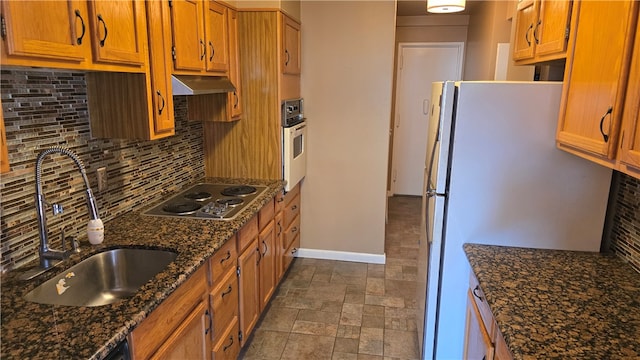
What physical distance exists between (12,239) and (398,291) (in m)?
2.62

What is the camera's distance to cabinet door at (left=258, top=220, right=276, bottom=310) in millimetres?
2709

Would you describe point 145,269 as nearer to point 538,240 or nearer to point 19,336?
point 19,336

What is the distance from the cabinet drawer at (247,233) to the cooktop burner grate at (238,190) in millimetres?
280

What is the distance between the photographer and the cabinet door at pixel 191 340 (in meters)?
1.53

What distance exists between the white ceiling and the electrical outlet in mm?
3613

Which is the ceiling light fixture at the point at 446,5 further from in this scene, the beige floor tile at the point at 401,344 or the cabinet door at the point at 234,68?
the beige floor tile at the point at 401,344

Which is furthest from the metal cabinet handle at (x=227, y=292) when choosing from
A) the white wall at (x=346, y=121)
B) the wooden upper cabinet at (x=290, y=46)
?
the white wall at (x=346, y=121)

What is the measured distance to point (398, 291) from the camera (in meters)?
3.36

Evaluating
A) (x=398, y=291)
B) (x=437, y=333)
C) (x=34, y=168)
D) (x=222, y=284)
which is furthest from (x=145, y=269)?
(x=398, y=291)

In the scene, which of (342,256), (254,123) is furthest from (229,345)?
(342,256)

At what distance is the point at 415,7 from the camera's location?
4805 mm

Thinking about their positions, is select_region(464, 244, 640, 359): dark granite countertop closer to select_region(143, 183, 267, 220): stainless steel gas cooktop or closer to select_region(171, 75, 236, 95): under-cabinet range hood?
select_region(143, 183, 267, 220): stainless steel gas cooktop

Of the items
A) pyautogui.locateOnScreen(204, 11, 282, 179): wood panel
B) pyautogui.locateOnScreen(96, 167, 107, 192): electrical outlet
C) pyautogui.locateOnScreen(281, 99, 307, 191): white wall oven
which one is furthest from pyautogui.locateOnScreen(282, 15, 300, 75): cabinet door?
pyautogui.locateOnScreen(96, 167, 107, 192): electrical outlet

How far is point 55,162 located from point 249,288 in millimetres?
1230
